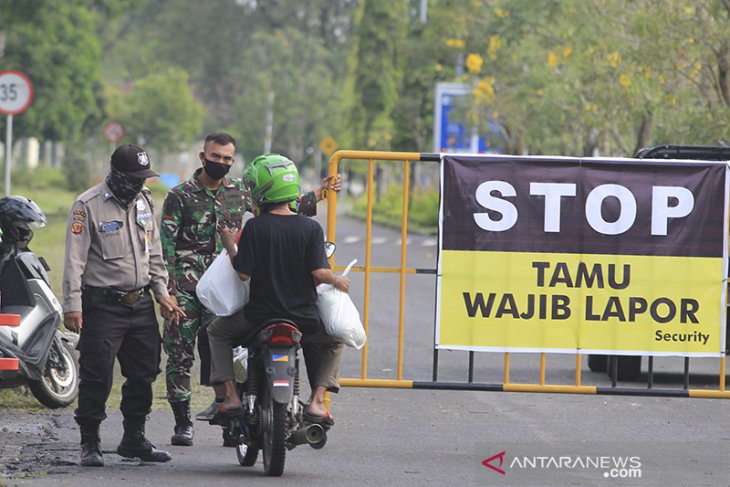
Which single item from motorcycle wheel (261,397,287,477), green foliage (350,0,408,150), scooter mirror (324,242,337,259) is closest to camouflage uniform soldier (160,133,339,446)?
scooter mirror (324,242,337,259)

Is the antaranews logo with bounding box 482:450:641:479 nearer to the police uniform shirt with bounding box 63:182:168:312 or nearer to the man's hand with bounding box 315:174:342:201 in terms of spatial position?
the man's hand with bounding box 315:174:342:201

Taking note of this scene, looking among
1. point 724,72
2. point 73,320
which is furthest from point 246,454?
point 724,72

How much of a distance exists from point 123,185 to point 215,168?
0.80 meters

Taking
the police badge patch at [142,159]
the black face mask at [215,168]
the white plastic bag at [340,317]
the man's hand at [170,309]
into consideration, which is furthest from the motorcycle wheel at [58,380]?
the white plastic bag at [340,317]

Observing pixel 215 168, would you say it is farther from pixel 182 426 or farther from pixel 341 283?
pixel 182 426

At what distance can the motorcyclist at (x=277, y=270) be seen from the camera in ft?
25.4

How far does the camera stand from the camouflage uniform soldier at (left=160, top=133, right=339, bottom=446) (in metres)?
8.88

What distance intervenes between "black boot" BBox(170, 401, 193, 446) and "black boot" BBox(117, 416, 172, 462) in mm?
572

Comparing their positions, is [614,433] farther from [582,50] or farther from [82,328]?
[582,50]

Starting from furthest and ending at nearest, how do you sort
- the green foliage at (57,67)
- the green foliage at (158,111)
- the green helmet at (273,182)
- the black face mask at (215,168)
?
1. the green foliage at (158,111)
2. the green foliage at (57,67)
3. the black face mask at (215,168)
4. the green helmet at (273,182)

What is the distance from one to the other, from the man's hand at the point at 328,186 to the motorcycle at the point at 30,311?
2.19m

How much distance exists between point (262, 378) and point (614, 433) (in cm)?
299

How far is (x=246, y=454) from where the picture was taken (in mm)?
8047

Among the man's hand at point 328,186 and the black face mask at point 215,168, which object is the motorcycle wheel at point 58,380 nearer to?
the black face mask at point 215,168
